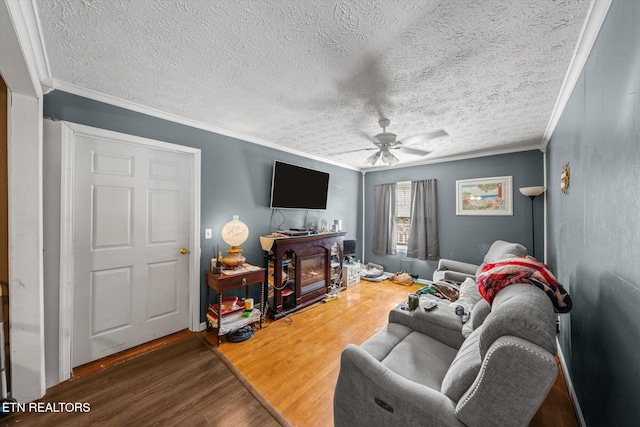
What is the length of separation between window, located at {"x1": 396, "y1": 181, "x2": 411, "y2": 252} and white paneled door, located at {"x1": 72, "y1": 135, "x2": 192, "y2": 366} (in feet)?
12.9

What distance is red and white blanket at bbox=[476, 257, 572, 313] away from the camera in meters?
1.13

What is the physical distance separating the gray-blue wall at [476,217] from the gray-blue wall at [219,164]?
236 centimetres

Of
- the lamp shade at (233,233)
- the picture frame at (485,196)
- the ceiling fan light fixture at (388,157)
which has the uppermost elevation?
the ceiling fan light fixture at (388,157)

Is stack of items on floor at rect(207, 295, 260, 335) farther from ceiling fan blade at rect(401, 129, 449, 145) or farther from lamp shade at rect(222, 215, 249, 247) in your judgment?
ceiling fan blade at rect(401, 129, 449, 145)

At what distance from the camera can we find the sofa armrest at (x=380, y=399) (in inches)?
39.6

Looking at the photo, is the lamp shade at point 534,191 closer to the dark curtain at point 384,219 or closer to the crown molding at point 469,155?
the crown molding at point 469,155

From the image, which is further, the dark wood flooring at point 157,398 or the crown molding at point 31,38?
the dark wood flooring at point 157,398

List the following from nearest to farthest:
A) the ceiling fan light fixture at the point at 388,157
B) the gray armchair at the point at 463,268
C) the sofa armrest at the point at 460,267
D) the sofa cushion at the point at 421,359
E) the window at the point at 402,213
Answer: the sofa cushion at the point at 421,359
the ceiling fan light fixture at the point at 388,157
the gray armchair at the point at 463,268
the sofa armrest at the point at 460,267
the window at the point at 402,213

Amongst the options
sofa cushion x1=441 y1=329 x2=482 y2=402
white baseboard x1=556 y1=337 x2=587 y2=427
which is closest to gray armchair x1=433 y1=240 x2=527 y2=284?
white baseboard x1=556 y1=337 x2=587 y2=427

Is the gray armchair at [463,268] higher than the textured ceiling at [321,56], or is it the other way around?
the textured ceiling at [321,56]

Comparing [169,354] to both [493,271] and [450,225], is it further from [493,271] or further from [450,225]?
[450,225]

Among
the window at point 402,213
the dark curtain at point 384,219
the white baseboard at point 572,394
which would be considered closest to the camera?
the white baseboard at point 572,394

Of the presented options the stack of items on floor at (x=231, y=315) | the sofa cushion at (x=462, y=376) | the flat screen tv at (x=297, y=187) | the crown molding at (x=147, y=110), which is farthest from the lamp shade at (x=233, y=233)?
the sofa cushion at (x=462, y=376)

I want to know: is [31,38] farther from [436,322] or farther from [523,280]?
[436,322]
